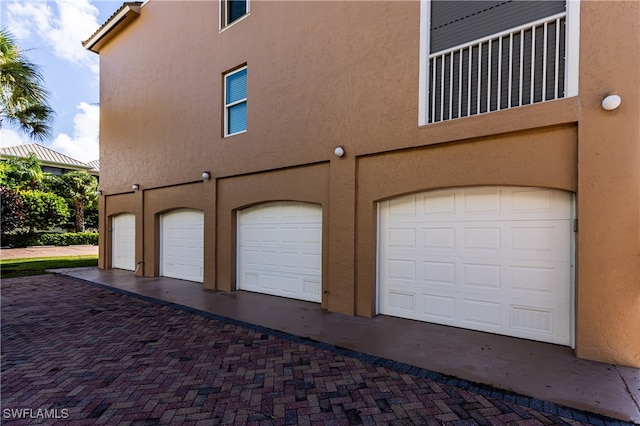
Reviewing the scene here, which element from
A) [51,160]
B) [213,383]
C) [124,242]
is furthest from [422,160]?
[51,160]

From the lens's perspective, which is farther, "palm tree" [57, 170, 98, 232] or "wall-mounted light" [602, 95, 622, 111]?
"palm tree" [57, 170, 98, 232]

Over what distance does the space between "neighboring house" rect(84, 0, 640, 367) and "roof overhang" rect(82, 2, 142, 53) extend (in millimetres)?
2471

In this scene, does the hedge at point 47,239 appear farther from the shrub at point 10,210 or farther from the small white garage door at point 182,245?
the small white garage door at point 182,245

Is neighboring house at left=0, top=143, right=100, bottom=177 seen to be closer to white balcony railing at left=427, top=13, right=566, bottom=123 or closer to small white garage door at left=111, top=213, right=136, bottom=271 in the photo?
small white garage door at left=111, top=213, right=136, bottom=271

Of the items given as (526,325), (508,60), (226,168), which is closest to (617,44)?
(508,60)

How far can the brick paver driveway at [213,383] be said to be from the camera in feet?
9.21

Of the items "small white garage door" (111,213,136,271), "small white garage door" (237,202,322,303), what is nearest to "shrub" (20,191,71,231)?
"small white garage door" (111,213,136,271)

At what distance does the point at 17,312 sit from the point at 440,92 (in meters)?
8.18

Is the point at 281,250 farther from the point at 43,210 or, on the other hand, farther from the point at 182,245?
the point at 43,210

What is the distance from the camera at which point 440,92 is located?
5.07 metres

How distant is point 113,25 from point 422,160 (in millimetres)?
11553

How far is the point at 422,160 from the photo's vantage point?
5.06m

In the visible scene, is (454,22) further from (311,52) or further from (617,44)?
(311,52)

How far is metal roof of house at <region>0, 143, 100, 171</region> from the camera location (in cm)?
2731
